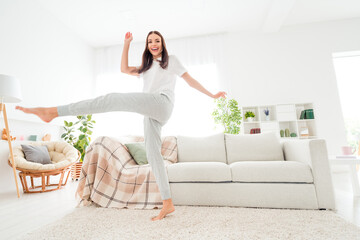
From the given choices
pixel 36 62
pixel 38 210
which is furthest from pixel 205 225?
pixel 36 62

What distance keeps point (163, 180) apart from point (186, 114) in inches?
128

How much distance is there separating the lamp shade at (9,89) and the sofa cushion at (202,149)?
201 cm

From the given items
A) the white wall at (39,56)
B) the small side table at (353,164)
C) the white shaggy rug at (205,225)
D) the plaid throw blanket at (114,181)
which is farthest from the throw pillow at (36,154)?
the small side table at (353,164)

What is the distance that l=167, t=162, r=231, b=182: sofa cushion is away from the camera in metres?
1.81

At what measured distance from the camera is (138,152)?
230 cm

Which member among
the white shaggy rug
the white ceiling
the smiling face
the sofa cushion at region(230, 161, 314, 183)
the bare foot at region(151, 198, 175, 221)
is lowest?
the white shaggy rug

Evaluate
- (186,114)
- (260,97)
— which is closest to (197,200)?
(186,114)

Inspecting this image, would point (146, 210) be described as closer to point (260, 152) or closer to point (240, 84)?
point (260, 152)

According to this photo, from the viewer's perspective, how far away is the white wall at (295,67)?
4242mm

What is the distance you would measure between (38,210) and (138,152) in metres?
1.04

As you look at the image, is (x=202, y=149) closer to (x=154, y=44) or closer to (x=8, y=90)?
(x=154, y=44)

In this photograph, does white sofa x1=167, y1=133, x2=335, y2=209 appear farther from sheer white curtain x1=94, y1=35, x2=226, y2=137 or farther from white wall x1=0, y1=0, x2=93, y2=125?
white wall x1=0, y1=0, x2=93, y2=125

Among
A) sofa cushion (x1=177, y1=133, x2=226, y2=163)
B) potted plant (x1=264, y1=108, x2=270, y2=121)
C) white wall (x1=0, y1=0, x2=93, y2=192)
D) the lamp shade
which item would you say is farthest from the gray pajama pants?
potted plant (x1=264, y1=108, x2=270, y2=121)

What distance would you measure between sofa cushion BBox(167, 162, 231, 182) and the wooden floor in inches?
34.7
